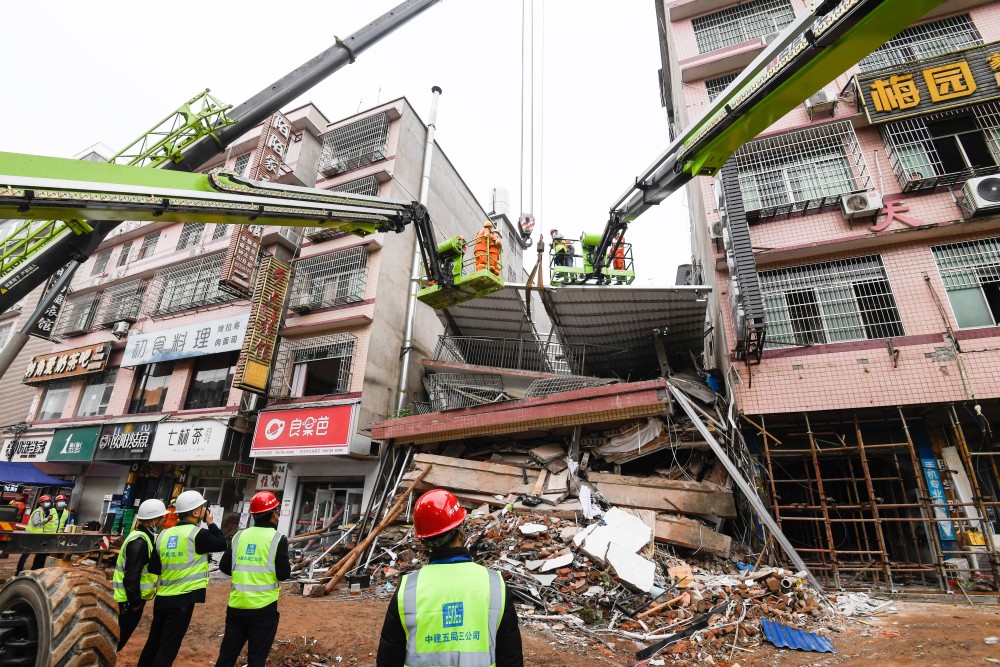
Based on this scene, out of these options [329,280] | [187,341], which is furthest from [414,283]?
[187,341]

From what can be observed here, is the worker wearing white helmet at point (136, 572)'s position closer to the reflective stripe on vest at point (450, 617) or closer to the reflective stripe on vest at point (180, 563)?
the reflective stripe on vest at point (180, 563)

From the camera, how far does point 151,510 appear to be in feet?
16.0

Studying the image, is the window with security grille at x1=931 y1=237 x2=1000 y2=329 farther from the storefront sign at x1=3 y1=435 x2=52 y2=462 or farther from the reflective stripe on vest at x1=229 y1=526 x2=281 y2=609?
the storefront sign at x1=3 y1=435 x2=52 y2=462

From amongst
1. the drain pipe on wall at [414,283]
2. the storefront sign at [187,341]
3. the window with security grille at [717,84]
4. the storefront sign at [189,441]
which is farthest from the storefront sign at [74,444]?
the window with security grille at [717,84]

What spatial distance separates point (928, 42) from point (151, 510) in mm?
18138

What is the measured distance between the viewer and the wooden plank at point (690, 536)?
29.0 feet

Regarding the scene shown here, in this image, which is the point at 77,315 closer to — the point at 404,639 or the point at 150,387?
the point at 150,387

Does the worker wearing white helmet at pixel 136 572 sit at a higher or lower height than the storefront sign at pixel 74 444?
lower

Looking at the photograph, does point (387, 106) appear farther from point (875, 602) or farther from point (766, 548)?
point (875, 602)

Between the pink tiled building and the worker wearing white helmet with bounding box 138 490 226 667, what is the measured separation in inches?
363

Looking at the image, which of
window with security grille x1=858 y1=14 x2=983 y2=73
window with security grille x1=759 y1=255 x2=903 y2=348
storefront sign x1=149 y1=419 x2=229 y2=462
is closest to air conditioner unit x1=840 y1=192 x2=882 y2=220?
window with security grille x1=759 y1=255 x2=903 y2=348

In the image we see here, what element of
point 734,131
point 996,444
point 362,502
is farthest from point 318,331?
point 996,444

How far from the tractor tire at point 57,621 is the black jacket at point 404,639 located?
324cm

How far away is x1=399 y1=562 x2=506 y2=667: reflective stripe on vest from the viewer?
2133 mm
